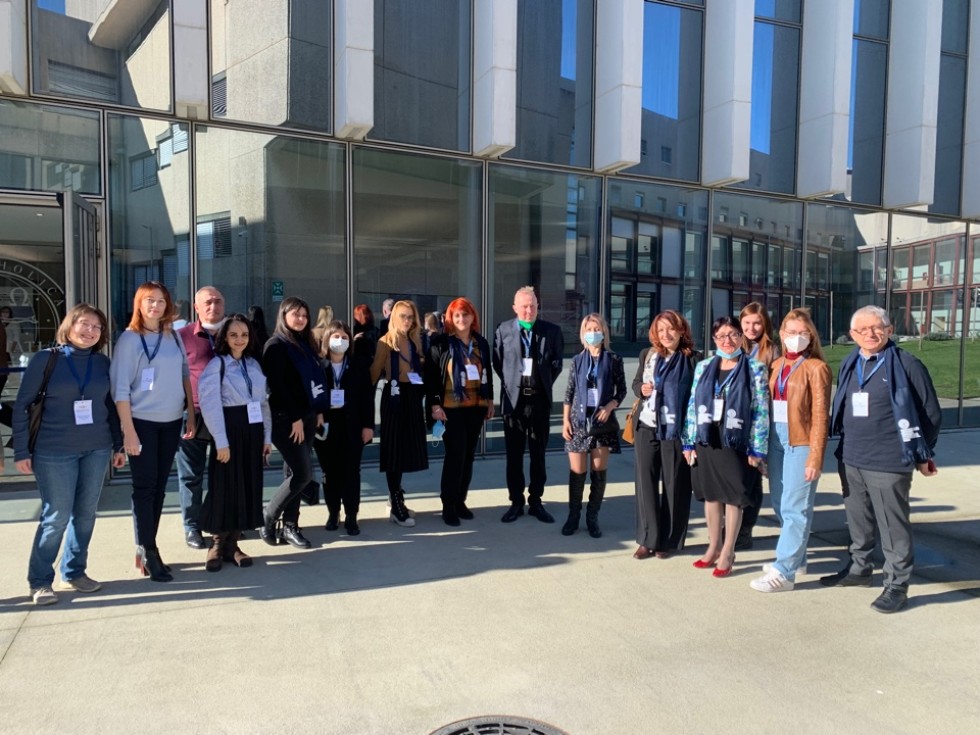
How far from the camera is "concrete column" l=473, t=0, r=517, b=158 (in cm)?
820

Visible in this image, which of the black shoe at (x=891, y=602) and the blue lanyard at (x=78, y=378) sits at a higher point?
the blue lanyard at (x=78, y=378)

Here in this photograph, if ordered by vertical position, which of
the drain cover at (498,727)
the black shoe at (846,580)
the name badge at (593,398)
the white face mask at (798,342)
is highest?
the white face mask at (798,342)

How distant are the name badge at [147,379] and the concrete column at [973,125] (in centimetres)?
1242

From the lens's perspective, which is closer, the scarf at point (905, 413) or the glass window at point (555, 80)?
the scarf at point (905, 413)

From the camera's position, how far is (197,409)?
4.77 m

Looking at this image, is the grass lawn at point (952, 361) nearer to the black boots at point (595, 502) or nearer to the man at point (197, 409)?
the black boots at point (595, 502)

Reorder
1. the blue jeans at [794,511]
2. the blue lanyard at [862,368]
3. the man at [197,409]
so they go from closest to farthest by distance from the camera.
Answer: the blue lanyard at [862,368]
the blue jeans at [794,511]
the man at [197,409]

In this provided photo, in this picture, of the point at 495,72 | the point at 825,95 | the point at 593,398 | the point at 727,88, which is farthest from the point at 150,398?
the point at 825,95

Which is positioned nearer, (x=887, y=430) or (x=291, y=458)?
(x=887, y=430)

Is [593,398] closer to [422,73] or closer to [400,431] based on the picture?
[400,431]

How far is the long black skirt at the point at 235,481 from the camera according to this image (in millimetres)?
4645

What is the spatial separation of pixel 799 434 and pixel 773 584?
952 millimetres

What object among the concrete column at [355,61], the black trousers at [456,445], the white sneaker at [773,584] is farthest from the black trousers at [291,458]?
the concrete column at [355,61]

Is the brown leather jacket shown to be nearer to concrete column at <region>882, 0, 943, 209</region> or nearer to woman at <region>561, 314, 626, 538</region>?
woman at <region>561, 314, 626, 538</region>
